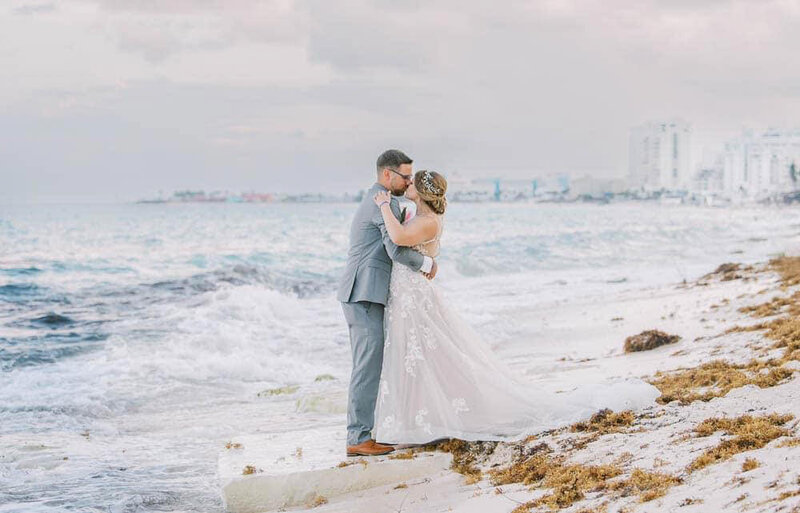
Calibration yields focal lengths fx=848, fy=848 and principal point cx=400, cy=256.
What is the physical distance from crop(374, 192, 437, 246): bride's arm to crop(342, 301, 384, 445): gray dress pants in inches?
21.4

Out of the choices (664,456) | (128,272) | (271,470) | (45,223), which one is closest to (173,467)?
(271,470)

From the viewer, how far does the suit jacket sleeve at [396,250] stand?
19.0 ft

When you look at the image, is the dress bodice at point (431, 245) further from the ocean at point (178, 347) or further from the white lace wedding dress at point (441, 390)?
the ocean at point (178, 347)

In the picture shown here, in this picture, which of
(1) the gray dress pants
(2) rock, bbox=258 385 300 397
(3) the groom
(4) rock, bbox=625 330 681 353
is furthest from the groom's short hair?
(4) rock, bbox=625 330 681 353

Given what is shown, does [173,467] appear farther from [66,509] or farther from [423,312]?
[423,312]

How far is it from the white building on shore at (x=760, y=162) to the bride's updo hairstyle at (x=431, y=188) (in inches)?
5913

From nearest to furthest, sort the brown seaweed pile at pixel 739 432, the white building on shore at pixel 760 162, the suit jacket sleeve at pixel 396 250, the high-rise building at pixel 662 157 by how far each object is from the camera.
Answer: the brown seaweed pile at pixel 739 432 < the suit jacket sleeve at pixel 396 250 < the white building on shore at pixel 760 162 < the high-rise building at pixel 662 157

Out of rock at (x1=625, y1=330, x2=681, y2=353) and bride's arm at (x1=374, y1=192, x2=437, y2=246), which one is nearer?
bride's arm at (x1=374, y1=192, x2=437, y2=246)

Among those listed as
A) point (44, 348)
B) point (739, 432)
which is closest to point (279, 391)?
point (739, 432)

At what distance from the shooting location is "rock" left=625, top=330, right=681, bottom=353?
956cm

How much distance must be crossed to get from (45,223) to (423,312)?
64.6 meters

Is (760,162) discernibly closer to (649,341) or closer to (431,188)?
(649,341)

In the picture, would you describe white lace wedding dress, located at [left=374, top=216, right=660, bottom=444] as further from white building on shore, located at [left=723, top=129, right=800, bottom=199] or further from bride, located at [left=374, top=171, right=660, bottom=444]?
white building on shore, located at [left=723, top=129, right=800, bottom=199]

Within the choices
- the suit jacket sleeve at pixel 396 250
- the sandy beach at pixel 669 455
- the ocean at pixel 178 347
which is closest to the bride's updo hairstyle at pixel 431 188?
the suit jacket sleeve at pixel 396 250
